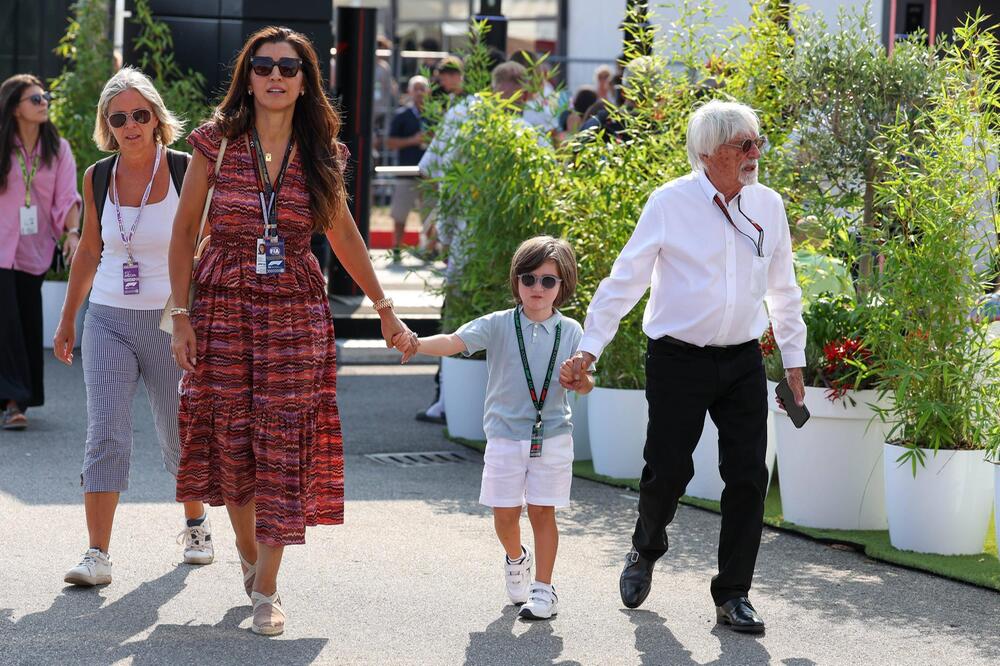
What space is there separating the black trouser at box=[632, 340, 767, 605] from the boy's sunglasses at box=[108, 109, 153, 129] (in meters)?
1.97

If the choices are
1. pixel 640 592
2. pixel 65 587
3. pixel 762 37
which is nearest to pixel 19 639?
pixel 65 587

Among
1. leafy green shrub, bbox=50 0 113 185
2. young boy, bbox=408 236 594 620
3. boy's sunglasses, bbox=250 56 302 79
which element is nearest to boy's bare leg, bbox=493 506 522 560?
young boy, bbox=408 236 594 620

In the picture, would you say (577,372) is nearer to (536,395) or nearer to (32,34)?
(536,395)

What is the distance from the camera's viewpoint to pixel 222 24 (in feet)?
38.2

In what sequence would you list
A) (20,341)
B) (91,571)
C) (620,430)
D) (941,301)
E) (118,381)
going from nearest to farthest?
(91,571) < (118,381) < (941,301) < (620,430) < (20,341)

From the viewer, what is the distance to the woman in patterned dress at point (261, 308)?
4762 millimetres

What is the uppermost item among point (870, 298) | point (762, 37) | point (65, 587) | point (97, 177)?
point (762, 37)

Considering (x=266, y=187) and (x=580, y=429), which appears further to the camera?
(x=580, y=429)

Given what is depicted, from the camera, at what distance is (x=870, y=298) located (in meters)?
6.30

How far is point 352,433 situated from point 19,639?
13.6 feet

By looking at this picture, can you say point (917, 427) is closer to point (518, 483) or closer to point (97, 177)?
point (518, 483)

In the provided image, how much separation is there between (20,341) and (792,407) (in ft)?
16.7

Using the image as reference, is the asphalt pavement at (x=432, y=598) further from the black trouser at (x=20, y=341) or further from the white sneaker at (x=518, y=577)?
the black trouser at (x=20, y=341)

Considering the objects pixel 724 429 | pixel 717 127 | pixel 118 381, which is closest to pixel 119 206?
pixel 118 381
